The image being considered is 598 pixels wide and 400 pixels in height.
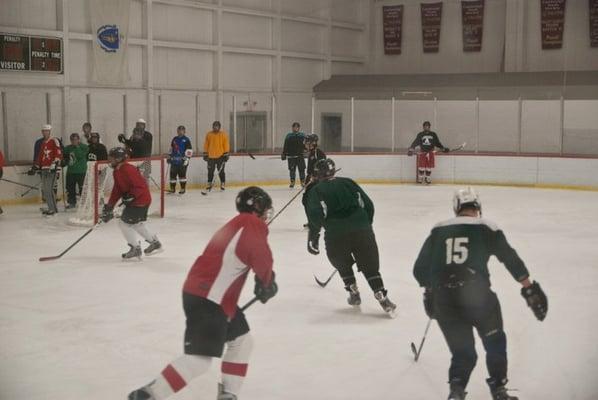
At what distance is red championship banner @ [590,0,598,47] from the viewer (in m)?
20.5

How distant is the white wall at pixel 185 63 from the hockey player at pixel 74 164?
6.63 ft

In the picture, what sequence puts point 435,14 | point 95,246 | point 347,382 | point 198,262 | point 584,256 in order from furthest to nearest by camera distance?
point 435,14 < point 95,246 < point 584,256 < point 347,382 < point 198,262

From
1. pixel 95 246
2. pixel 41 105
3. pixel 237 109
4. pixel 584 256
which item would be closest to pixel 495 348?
pixel 584 256

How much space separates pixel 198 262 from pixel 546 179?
13957mm

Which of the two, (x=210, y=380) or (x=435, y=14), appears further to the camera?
(x=435, y=14)

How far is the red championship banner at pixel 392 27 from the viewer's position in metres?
23.6

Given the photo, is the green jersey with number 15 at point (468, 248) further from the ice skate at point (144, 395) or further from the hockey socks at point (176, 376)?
the ice skate at point (144, 395)

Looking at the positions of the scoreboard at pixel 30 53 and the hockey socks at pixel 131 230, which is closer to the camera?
the hockey socks at pixel 131 230

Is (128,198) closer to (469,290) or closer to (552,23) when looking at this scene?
(469,290)

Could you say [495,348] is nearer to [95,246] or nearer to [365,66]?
[95,246]

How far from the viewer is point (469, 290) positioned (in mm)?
4113

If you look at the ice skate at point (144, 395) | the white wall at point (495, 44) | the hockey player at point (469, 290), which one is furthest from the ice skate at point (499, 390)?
the white wall at point (495, 44)

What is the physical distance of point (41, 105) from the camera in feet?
49.7

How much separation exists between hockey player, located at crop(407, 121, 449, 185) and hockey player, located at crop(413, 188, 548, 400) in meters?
13.1
